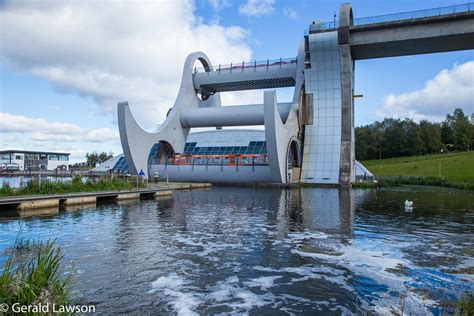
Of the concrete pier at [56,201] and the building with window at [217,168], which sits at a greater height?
the building with window at [217,168]

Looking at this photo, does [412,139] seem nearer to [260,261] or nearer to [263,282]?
[260,261]

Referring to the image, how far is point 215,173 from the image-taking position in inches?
1634

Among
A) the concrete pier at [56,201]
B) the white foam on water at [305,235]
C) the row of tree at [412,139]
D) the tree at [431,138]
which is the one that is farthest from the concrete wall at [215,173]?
the tree at [431,138]

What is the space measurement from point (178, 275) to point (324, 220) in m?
9.34

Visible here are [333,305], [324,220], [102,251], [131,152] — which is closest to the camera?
[333,305]

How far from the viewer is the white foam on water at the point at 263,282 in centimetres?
760

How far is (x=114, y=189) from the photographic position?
965 inches

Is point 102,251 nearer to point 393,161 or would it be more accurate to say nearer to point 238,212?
point 238,212

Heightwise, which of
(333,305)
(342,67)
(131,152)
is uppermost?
(342,67)

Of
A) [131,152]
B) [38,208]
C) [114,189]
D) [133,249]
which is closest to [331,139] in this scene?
[131,152]

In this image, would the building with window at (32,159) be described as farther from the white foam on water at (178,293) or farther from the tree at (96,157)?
the white foam on water at (178,293)

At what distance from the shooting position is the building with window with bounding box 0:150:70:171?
7956 centimetres

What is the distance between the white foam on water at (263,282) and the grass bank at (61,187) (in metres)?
15.2

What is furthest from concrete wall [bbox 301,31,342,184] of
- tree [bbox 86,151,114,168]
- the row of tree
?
tree [bbox 86,151,114,168]
